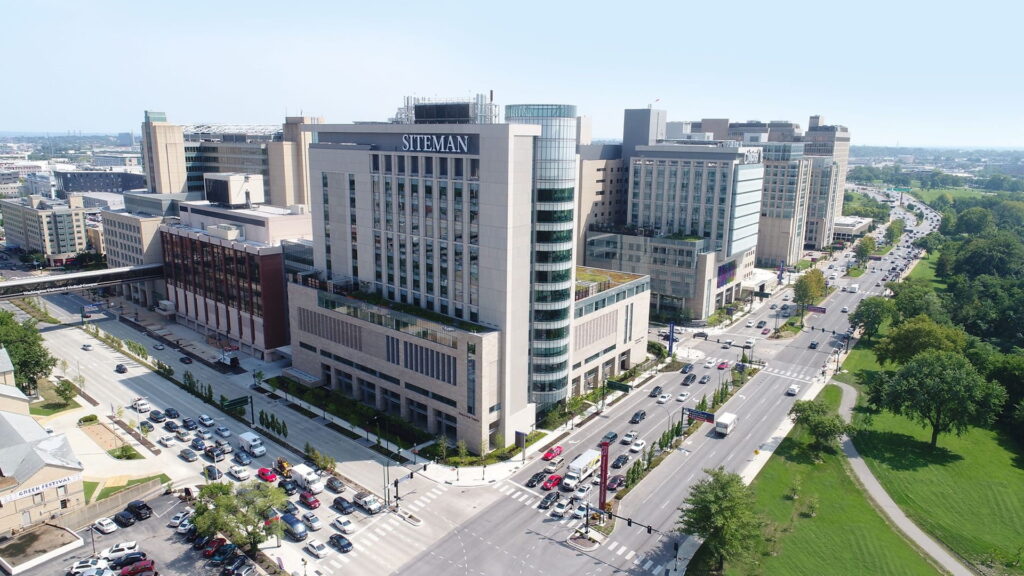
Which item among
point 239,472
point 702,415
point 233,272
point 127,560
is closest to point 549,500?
point 702,415

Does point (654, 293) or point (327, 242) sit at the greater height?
point (327, 242)

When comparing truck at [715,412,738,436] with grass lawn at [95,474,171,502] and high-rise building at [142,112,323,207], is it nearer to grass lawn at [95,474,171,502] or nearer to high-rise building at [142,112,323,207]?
grass lawn at [95,474,171,502]

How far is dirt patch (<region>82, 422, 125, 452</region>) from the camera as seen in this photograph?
95688mm

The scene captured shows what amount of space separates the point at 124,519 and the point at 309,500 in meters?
21.4

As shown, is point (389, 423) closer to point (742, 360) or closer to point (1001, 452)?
point (742, 360)

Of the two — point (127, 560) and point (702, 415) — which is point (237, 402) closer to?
point (127, 560)

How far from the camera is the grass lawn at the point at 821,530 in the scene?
71.0 m

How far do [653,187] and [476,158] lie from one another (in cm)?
9013

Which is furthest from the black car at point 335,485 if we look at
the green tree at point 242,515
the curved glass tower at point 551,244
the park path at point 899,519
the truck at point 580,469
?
the park path at point 899,519

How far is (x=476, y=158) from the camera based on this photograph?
90.5 metres

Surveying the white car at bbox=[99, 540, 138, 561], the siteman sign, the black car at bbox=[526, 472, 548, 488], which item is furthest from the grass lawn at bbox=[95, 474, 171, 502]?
the siteman sign

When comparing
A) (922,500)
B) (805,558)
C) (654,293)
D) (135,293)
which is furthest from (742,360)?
(135,293)

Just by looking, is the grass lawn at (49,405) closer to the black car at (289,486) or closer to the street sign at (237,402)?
the street sign at (237,402)

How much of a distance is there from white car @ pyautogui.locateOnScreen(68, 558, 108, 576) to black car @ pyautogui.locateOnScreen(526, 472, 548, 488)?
160ft
